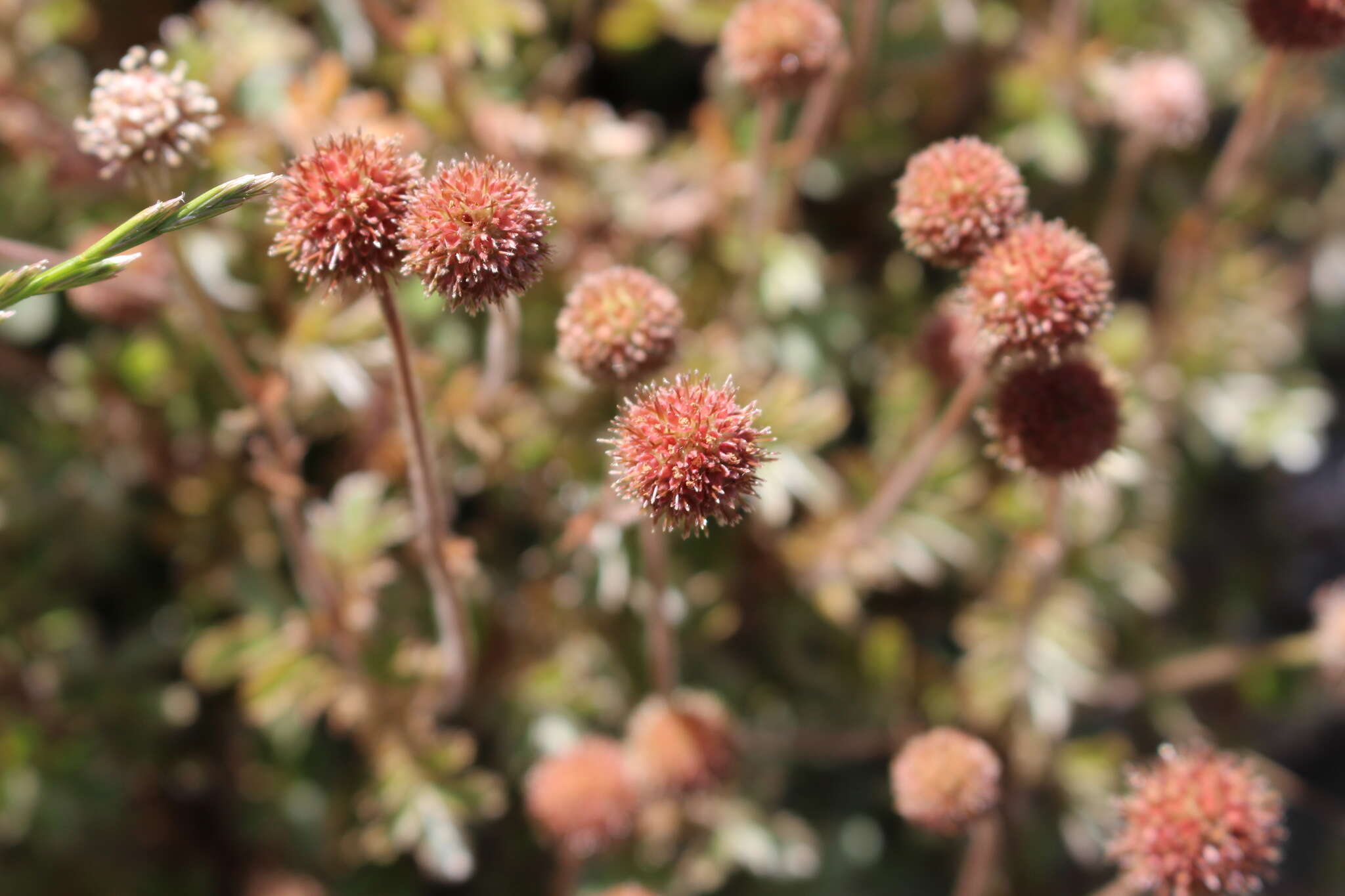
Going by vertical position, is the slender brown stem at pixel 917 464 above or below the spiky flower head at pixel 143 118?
below

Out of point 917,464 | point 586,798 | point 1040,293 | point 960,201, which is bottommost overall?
point 586,798

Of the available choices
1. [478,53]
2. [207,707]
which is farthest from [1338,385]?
[207,707]

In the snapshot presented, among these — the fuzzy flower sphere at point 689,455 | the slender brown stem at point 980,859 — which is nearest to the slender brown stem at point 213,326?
the fuzzy flower sphere at point 689,455

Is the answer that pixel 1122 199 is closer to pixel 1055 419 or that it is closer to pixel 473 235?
pixel 1055 419

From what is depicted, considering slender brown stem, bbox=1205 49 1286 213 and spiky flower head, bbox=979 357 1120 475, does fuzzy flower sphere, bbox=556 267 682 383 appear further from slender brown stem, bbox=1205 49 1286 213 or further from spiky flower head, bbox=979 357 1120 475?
slender brown stem, bbox=1205 49 1286 213

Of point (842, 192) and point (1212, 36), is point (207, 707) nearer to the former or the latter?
point (842, 192)

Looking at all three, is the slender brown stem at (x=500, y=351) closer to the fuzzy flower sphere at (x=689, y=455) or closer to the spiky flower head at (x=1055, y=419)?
the fuzzy flower sphere at (x=689, y=455)

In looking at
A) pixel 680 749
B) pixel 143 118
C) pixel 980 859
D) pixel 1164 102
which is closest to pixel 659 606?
pixel 680 749
